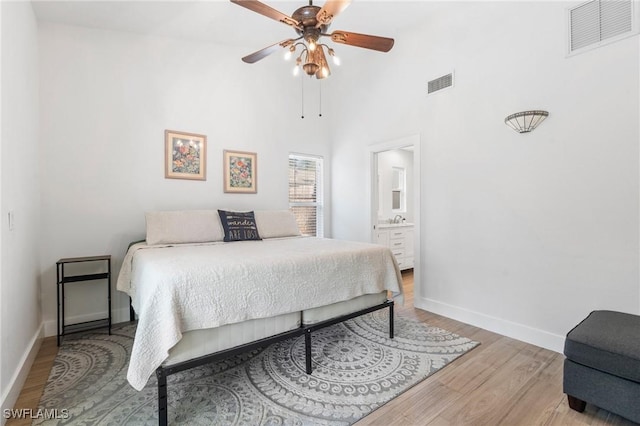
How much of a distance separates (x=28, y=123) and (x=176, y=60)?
5.57ft

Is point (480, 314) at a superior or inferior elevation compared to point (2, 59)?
inferior

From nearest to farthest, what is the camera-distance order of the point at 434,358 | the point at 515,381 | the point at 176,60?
the point at 515,381
the point at 434,358
the point at 176,60

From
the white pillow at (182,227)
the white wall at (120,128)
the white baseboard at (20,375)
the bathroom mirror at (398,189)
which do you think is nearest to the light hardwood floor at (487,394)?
the white baseboard at (20,375)

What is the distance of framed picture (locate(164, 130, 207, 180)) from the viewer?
3.46 metres

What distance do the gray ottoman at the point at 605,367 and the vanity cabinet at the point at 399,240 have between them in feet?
9.93

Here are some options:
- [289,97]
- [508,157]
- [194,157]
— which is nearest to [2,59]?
[194,157]

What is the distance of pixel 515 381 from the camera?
6.70 feet

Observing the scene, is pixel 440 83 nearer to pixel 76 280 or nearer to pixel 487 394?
pixel 487 394

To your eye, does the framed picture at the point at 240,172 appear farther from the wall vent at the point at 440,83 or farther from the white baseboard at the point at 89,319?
the wall vent at the point at 440,83

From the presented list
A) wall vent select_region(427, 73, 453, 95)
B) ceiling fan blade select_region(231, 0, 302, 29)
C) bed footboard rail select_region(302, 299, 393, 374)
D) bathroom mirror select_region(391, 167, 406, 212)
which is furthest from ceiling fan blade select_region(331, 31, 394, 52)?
bathroom mirror select_region(391, 167, 406, 212)

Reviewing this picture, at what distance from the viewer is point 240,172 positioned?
4000 millimetres

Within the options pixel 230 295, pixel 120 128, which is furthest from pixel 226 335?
pixel 120 128

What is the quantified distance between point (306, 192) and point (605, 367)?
3851 millimetres

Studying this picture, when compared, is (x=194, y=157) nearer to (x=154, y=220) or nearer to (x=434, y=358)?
(x=154, y=220)
